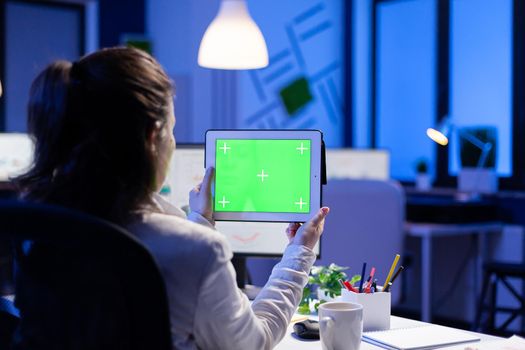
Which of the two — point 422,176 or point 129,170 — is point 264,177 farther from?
point 422,176

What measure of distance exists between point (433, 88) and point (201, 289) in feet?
15.5

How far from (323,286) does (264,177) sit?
0.35m

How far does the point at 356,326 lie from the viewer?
1.45 m

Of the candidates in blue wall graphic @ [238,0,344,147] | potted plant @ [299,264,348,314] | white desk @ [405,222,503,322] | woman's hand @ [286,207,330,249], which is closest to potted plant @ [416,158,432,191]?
white desk @ [405,222,503,322]

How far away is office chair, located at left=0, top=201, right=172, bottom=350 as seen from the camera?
96cm

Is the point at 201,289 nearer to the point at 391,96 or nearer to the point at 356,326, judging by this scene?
the point at 356,326

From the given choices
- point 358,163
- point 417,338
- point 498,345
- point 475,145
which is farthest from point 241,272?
point 475,145

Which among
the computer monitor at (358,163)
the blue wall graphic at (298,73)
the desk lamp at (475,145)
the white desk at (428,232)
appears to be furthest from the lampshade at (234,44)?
the blue wall graphic at (298,73)

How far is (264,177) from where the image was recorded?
1737mm

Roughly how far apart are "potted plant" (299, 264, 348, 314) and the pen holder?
0.53 feet

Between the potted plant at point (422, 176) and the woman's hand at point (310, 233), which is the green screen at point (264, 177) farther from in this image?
the potted plant at point (422, 176)

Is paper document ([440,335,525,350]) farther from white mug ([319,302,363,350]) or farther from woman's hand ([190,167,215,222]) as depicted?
woman's hand ([190,167,215,222])

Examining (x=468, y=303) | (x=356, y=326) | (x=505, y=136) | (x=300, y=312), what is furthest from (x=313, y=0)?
Result: (x=356, y=326)

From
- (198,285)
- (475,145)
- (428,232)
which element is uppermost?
(475,145)
